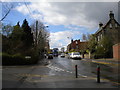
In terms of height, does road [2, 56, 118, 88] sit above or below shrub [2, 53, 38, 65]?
below

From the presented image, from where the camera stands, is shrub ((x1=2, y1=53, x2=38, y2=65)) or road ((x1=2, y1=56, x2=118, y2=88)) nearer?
road ((x1=2, y1=56, x2=118, y2=88))

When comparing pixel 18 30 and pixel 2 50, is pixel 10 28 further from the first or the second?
pixel 2 50

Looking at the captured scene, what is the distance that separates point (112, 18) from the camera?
5378cm

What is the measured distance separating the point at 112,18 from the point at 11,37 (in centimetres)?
3342

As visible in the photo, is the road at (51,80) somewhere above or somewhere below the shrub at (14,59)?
below

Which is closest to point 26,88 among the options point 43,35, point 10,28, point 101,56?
point 10,28

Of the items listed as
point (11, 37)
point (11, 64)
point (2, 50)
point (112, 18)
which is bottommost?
point (11, 64)

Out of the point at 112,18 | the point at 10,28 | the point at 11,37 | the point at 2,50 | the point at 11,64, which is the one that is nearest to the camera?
the point at 11,64

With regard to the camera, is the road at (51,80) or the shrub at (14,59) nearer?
the road at (51,80)

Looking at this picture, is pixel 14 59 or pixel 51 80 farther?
pixel 14 59

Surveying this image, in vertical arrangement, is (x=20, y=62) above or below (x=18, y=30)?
below

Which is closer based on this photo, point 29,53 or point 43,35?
point 29,53

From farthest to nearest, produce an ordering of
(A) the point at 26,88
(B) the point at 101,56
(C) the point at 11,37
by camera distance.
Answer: (B) the point at 101,56
(C) the point at 11,37
(A) the point at 26,88

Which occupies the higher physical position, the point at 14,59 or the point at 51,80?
the point at 14,59
